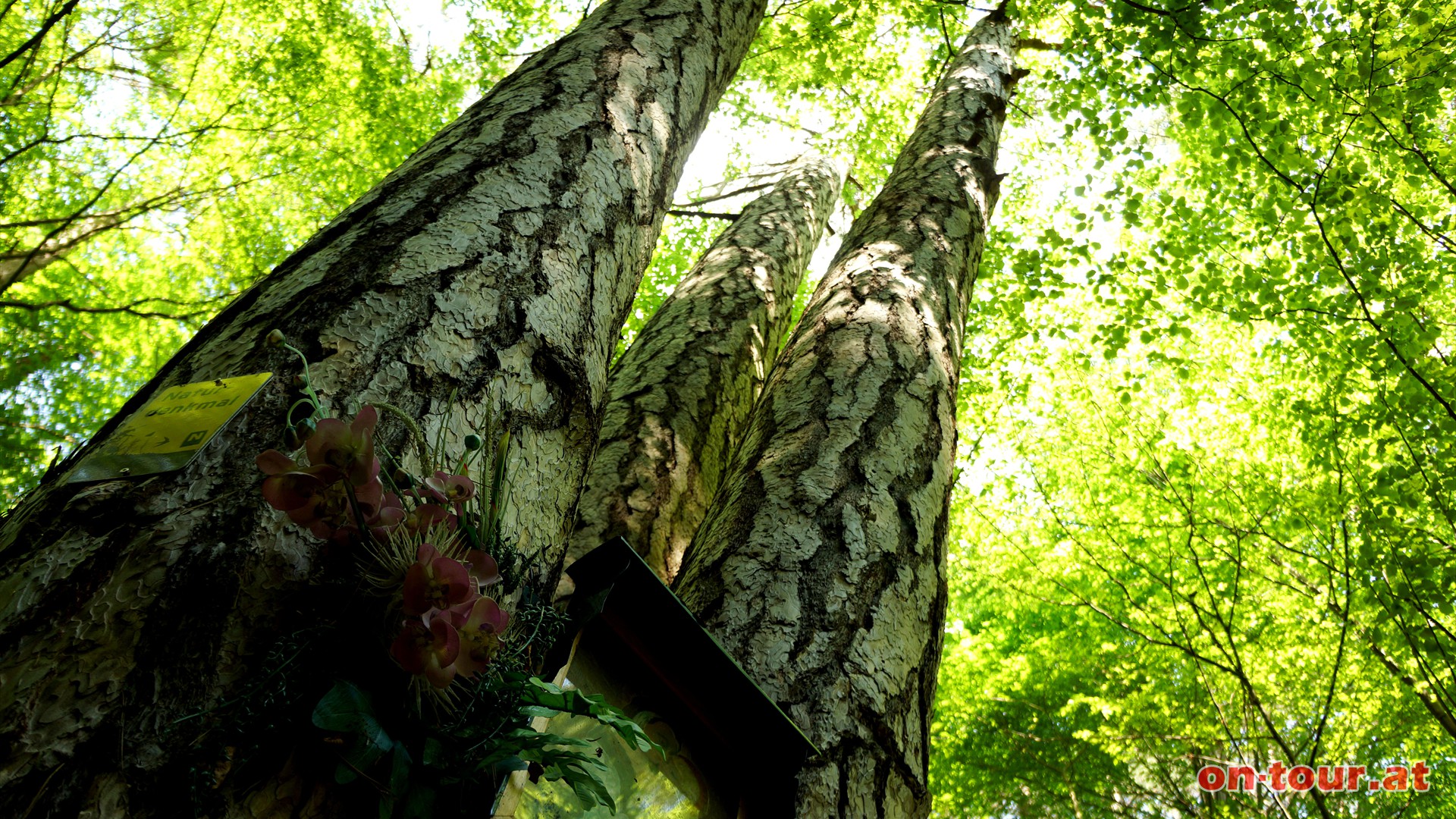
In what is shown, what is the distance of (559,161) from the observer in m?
1.71

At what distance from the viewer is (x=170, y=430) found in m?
1.03

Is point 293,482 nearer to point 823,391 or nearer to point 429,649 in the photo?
point 429,649

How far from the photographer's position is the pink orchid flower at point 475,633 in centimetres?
85

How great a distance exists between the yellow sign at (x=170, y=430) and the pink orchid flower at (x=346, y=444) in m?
0.23

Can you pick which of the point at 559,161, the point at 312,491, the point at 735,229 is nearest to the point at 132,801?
the point at 312,491

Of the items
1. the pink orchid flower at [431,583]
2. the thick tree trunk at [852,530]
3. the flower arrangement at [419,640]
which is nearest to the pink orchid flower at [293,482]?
the flower arrangement at [419,640]

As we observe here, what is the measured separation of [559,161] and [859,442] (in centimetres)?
105

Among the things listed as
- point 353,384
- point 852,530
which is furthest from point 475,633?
point 852,530

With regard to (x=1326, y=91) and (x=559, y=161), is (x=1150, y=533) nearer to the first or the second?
(x=1326, y=91)

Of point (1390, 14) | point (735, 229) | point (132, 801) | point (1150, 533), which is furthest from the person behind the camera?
point (1150, 533)

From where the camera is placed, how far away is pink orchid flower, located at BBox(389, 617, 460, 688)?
0.82m

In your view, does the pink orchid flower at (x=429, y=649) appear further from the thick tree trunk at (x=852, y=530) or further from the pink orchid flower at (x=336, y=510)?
the thick tree trunk at (x=852, y=530)

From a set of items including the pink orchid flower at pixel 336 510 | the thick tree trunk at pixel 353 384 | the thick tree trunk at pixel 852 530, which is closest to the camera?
the thick tree trunk at pixel 353 384

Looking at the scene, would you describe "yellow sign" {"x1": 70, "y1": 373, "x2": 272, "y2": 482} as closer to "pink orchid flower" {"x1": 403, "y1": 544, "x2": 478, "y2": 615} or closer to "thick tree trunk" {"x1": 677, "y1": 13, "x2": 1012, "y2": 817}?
"pink orchid flower" {"x1": 403, "y1": 544, "x2": 478, "y2": 615}
